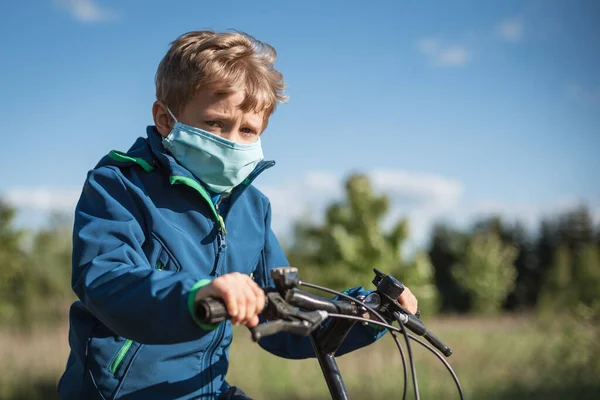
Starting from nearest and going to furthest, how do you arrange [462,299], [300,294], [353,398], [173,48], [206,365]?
[300,294] → [206,365] → [173,48] → [353,398] → [462,299]

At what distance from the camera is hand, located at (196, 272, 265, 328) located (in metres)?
1.52

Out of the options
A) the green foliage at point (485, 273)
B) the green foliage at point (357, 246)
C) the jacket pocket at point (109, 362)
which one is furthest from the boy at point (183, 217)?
the green foliage at point (485, 273)

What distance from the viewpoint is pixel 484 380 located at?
30.8ft

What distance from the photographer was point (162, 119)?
8.53 feet

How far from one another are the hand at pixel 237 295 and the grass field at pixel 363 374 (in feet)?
24.3

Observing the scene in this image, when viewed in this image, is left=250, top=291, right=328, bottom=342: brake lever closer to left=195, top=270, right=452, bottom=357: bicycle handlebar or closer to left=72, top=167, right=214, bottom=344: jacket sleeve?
left=195, top=270, right=452, bottom=357: bicycle handlebar

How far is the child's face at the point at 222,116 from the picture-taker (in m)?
2.38

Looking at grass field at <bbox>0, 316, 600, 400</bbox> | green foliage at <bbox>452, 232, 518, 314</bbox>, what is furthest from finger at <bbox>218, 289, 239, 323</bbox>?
green foliage at <bbox>452, 232, 518, 314</bbox>

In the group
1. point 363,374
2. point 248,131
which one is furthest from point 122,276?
point 363,374

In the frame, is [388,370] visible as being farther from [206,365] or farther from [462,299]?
[462,299]

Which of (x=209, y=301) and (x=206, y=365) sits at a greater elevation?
(x=209, y=301)

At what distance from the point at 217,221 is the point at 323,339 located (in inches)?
25.1

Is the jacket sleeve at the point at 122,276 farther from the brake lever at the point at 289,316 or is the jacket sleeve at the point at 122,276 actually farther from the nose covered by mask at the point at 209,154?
the nose covered by mask at the point at 209,154

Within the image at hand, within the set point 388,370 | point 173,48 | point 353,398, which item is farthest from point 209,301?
point 388,370
